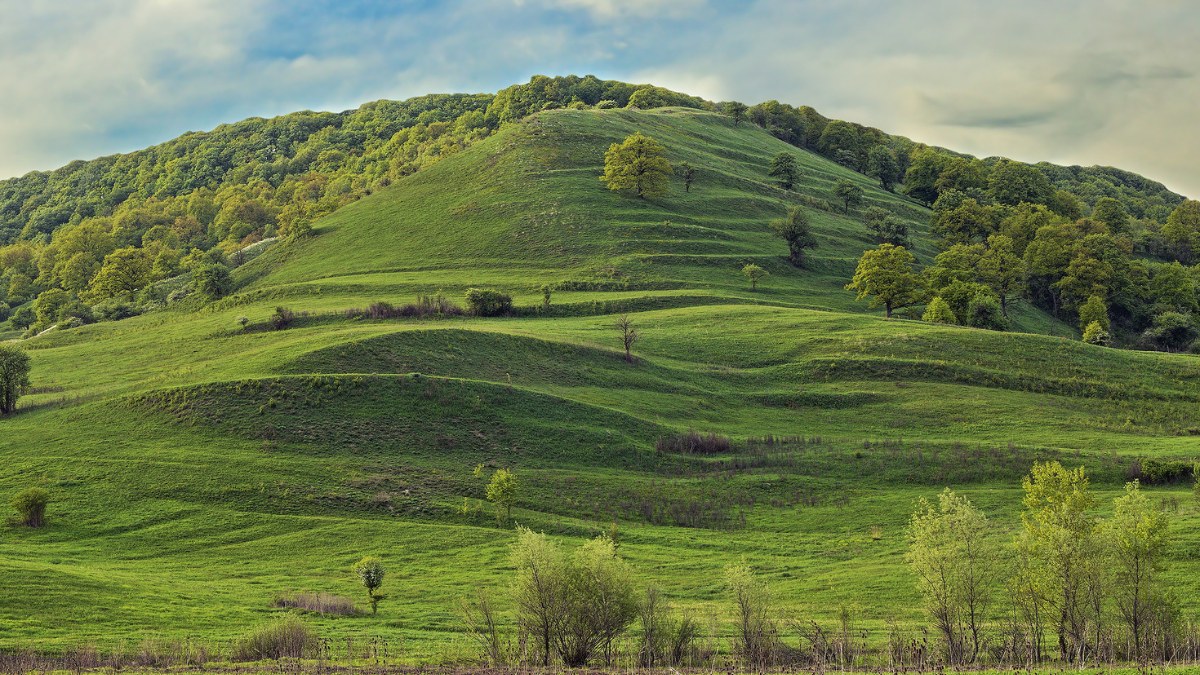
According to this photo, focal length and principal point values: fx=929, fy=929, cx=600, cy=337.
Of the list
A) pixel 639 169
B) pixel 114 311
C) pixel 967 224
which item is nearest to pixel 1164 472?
pixel 967 224

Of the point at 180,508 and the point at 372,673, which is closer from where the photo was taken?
the point at 372,673

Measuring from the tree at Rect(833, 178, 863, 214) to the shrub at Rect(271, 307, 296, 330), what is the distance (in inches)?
4513

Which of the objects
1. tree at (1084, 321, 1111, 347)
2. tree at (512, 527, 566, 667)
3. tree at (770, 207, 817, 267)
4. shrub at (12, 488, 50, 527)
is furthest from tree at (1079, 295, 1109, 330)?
shrub at (12, 488, 50, 527)

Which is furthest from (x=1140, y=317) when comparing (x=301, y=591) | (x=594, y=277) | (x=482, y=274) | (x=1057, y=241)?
(x=301, y=591)

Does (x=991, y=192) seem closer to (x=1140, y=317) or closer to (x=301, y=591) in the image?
(x=1140, y=317)

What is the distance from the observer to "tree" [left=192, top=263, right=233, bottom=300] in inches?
5714

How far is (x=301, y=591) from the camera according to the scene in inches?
2089

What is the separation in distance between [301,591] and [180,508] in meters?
18.6

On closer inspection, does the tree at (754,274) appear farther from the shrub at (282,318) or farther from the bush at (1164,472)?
the bush at (1164,472)

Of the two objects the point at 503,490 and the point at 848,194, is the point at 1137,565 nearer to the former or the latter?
the point at 503,490

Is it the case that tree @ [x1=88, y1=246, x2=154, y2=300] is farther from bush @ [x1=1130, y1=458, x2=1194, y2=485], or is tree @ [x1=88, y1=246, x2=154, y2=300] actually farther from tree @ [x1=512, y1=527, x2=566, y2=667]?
bush @ [x1=1130, y1=458, x2=1194, y2=485]

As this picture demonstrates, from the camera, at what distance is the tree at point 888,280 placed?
412 feet

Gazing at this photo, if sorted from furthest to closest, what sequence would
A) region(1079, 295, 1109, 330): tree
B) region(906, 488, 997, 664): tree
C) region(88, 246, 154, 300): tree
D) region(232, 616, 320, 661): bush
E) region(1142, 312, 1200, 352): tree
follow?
region(88, 246, 154, 300): tree < region(1079, 295, 1109, 330): tree < region(1142, 312, 1200, 352): tree < region(906, 488, 997, 664): tree < region(232, 616, 320, 661): bush

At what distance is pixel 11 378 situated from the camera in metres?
90.4
